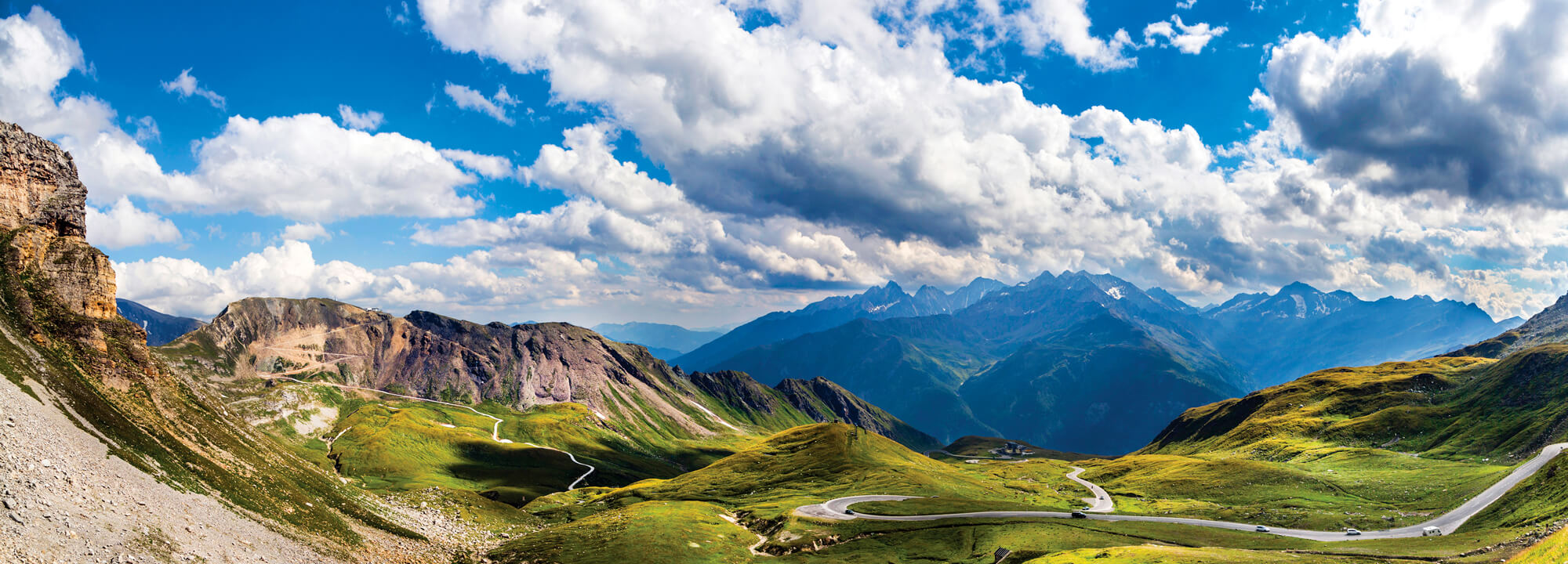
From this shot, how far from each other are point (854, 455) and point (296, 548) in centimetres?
15976

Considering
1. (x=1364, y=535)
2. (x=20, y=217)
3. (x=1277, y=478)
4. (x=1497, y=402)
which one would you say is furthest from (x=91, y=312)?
(x=1497, y=402)

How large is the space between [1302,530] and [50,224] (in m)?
196

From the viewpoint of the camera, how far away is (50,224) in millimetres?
84312

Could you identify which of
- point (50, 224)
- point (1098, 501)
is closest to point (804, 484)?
point (1098, 501)

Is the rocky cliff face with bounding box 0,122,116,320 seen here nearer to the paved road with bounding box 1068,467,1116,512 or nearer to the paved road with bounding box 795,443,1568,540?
the paved road with bounding box 795,443,1568,540

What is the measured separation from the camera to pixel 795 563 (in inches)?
3725

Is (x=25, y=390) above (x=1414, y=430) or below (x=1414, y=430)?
below

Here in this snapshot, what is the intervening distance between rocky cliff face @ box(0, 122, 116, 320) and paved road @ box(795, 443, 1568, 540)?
110 metres

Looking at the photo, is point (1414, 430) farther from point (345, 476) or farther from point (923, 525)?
point (345, 476)

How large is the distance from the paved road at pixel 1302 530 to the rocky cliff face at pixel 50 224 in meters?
110

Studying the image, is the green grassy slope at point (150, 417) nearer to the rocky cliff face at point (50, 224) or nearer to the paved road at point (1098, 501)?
the rocky cliff face at point (50, 224)

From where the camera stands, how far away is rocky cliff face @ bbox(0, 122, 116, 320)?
7750 centimetres

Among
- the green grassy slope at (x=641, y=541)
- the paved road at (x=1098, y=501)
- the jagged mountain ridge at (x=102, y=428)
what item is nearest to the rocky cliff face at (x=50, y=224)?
the jagged mountain ridge at (x=102, y=428)

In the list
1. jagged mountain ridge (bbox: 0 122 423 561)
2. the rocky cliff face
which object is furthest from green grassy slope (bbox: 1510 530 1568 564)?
the rocky cliff face
